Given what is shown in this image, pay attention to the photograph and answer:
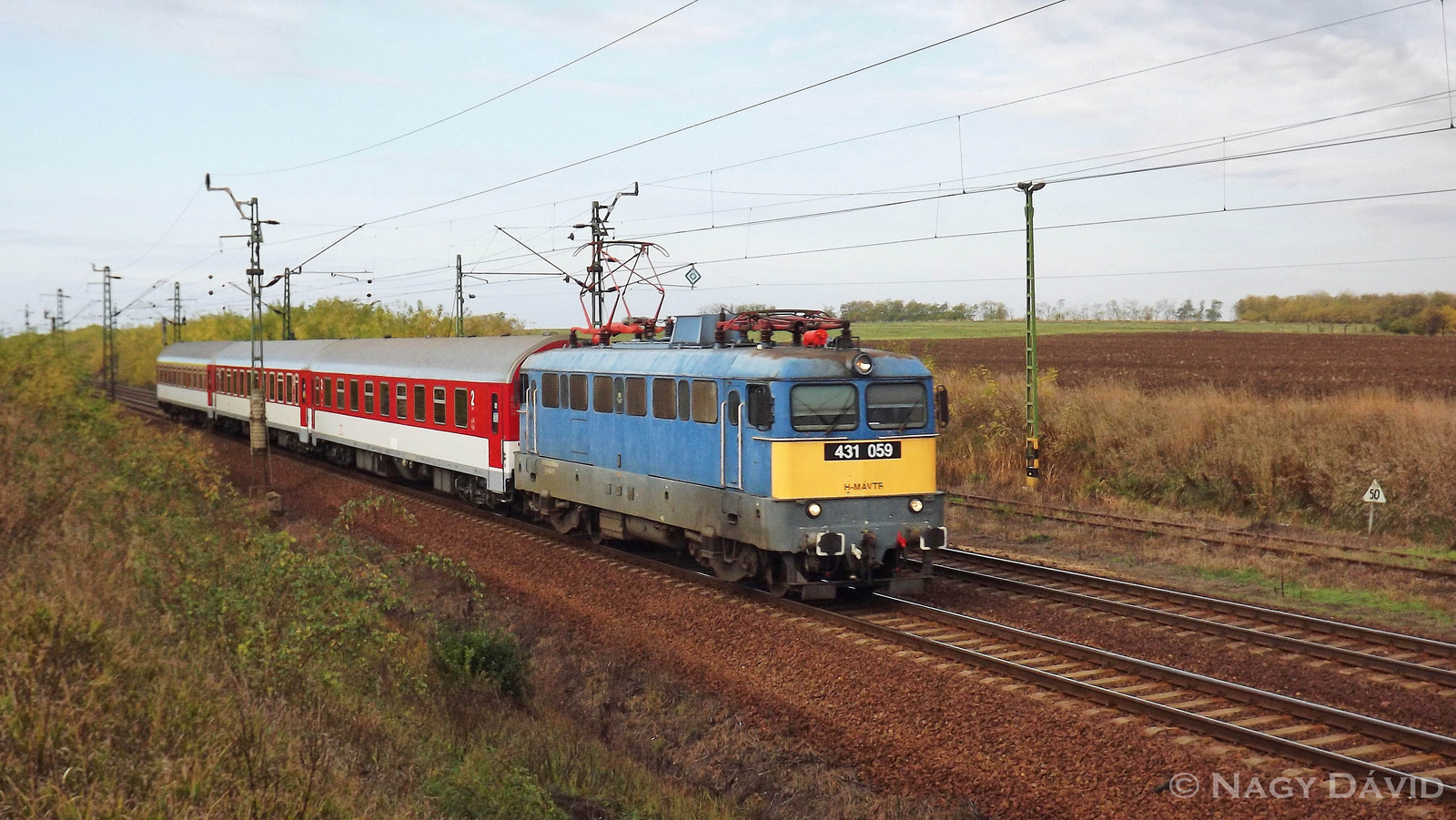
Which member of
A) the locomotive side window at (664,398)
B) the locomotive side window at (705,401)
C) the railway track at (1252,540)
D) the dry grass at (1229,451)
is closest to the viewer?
the locomotive side window at (705,401)

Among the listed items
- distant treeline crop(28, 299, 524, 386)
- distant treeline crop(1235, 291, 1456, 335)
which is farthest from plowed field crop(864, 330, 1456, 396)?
distant treeline crop(28, 299, 524, 386)

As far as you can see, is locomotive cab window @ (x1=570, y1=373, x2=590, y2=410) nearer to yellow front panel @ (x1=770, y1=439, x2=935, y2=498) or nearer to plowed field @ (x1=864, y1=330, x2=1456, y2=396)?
yellow front panel @ (x1=770, y1=439, x2=935, y2=498)

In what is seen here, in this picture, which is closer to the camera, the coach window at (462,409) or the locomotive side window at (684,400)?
the locomotive side window at (684,400)

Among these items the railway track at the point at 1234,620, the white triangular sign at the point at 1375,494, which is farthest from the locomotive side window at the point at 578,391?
the white triangular sign at the point at 1375,494

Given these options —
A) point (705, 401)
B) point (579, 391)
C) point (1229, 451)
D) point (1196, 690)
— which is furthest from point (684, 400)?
point (1229, 451)

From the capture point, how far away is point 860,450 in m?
13.9

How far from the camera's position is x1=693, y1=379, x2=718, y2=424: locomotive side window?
14668 millimetres

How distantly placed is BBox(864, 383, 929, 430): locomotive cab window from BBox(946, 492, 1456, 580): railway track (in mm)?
6731

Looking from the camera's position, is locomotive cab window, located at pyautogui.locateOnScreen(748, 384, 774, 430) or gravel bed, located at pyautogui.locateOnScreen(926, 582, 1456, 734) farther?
locomotive cab window, located at pyautogui.locateOnScreen(748, 384, 774, 430)

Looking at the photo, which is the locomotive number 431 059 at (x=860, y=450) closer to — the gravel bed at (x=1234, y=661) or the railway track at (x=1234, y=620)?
the gravel bed at (x=1234, y=661)

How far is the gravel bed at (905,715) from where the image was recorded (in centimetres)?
836

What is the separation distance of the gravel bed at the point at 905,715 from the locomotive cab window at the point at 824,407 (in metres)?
2.36

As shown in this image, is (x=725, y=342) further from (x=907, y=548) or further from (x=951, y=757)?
(x=951, y=757)

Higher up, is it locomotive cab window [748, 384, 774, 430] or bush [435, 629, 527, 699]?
locomotive cab window [748, 384, 774, 430]
